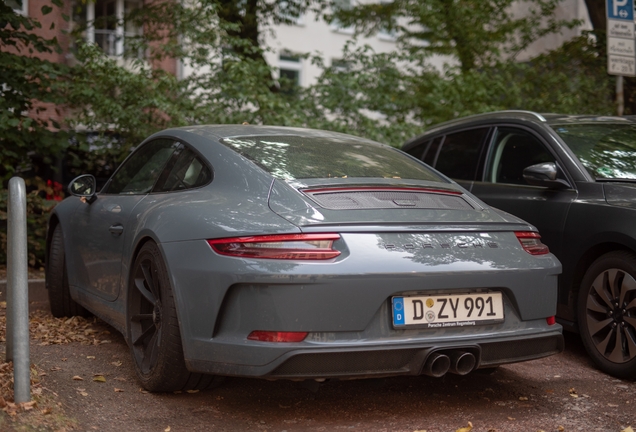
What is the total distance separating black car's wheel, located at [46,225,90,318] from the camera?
5.96m

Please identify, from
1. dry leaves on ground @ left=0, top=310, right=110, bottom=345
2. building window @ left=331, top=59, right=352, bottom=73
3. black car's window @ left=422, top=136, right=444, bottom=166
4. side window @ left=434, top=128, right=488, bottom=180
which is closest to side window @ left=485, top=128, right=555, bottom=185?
side window @ left=434, top=128, right=488, bottom=180

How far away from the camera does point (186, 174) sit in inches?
175

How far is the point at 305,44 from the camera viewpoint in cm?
3397

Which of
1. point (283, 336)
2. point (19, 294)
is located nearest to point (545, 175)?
point (283, 336)

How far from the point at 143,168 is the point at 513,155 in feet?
8.69

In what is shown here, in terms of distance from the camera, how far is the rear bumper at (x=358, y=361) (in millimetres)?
3404

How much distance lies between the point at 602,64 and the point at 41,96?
7.67 meters

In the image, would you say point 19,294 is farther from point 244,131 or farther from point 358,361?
point 244,131

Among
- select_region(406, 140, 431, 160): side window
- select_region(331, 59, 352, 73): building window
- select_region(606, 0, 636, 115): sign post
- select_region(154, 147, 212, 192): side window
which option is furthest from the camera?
select_region(331, 59, 352, 73): building window

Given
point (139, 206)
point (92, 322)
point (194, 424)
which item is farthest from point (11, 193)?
point (92, 322)

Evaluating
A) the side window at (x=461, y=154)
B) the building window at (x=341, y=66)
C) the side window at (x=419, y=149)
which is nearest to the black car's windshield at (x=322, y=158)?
the side window at (x=461, y=154)

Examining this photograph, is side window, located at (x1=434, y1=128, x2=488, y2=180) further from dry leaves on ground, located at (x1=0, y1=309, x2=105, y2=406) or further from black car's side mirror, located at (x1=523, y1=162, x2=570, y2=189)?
dry leaves on ground, located at (x1=0, y1=309, x2=105, y2=406)

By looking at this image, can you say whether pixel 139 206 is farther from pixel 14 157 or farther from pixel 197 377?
pixel 14 157

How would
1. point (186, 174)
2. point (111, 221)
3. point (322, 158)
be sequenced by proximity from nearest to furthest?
point (322, 158), point (186, 174), point (111, 221)
